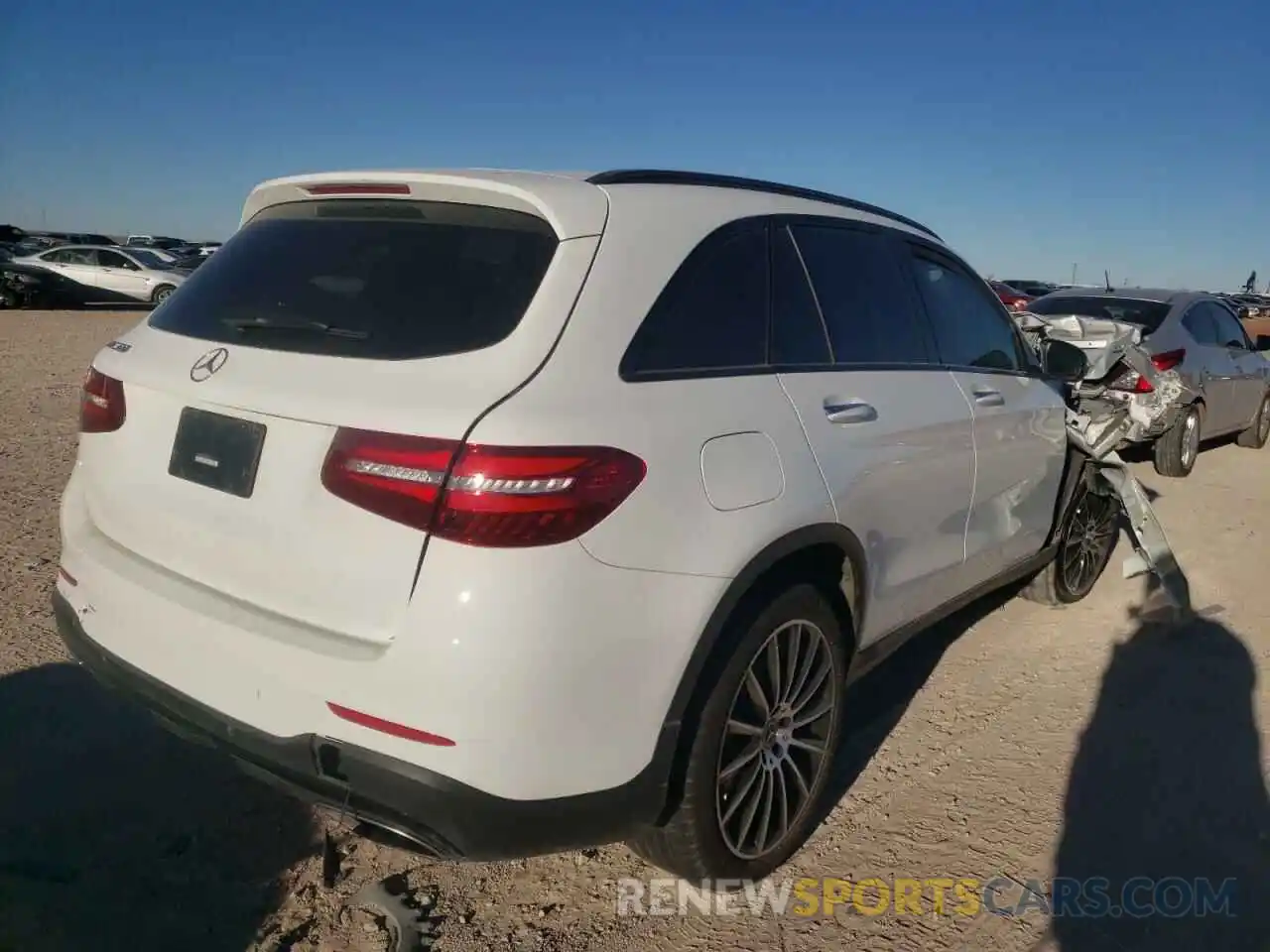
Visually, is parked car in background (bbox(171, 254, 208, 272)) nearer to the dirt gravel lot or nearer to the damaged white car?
the dirt gravel lot

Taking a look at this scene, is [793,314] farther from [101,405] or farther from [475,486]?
[101,405]

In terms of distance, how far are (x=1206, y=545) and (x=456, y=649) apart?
247 inches

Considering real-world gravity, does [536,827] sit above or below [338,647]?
below

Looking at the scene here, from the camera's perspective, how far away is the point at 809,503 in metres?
2.53

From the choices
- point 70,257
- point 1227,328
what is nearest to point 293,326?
point 1227,328

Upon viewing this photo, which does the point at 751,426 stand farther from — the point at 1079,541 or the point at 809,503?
the point at 1079,541

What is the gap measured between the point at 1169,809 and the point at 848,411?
1.75m

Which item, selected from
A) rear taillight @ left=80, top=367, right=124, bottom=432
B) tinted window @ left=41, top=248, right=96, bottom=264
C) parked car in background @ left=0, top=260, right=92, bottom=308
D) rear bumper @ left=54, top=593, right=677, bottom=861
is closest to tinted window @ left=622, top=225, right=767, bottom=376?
rear taillight @ left=80, top=367, right=124, bottom=432

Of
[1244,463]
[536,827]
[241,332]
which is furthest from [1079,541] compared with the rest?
[1244,463]

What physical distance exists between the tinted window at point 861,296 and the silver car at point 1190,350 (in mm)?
5523

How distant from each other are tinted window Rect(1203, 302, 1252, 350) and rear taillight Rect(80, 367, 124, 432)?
9.66 metres

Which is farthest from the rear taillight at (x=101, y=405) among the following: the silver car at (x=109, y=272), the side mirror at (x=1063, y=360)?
the silver car at (x=109, y=272)

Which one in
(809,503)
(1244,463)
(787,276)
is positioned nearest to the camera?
(809,503)

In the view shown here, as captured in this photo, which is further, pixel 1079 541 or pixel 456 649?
pixel 1079 541
